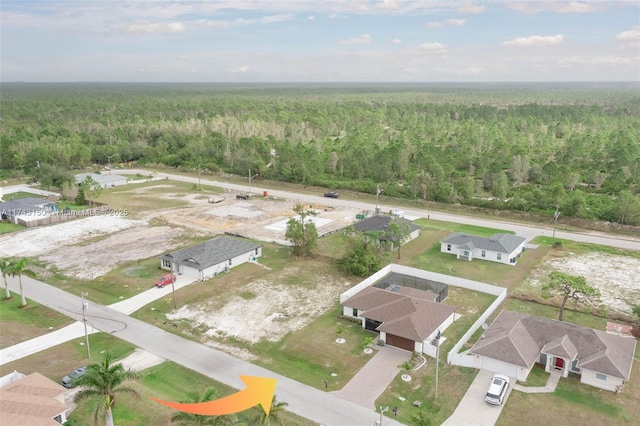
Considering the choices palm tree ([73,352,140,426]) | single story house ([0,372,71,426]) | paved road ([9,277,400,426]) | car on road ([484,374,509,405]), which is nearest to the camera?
palm tree ([73,352,140,426])

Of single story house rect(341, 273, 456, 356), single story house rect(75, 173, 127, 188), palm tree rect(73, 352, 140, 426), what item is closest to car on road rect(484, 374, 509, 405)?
single story house rect(341, 273, 456, 356)

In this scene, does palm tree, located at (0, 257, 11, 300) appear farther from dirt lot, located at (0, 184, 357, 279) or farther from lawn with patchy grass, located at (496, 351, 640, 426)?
lawn with patchy grass, located at (496, 351, 640, 426)

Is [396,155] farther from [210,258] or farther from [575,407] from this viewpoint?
[575,407]

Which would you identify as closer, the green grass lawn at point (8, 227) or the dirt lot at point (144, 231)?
the dirt lot at point (144, 231)

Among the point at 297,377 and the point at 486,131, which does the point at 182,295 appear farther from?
the point at 486,131

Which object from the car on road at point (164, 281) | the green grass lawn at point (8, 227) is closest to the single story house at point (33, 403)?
the car on road at point (164, 281)

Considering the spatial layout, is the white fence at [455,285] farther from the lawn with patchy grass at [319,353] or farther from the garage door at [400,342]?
the lawn with patchy grass at [319,353]

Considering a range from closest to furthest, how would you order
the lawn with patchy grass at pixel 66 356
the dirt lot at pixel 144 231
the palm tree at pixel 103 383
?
the palm tree at pixel 103 383 < the lawn with patchy grass at pixel 66 356 < the dirt lot at pixel 144 231
